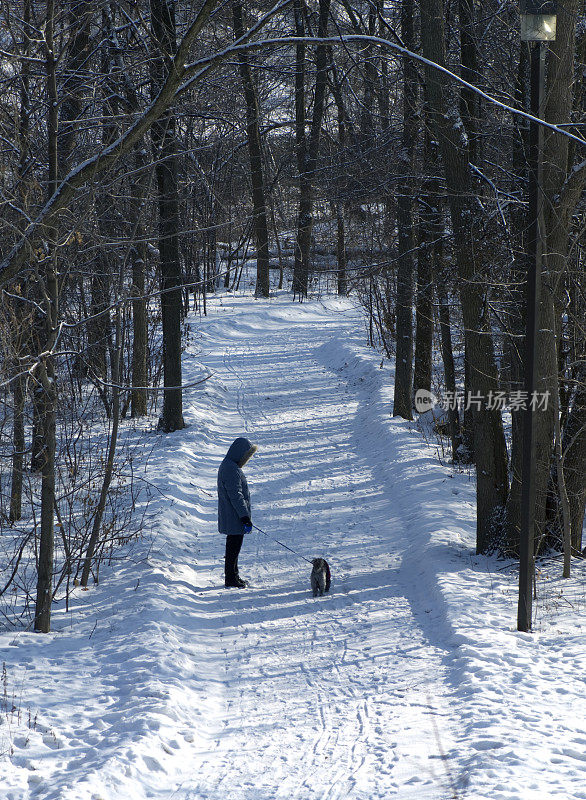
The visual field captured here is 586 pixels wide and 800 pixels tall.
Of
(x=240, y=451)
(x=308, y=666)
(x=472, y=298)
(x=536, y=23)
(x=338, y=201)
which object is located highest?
(x=536, y=23)

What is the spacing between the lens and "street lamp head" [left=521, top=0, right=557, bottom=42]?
19.4ft

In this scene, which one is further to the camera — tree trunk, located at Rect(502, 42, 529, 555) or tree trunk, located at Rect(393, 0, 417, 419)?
tree trunk, located at Rect(393, 0, 417, 419)

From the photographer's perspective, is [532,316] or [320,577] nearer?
[532,316]

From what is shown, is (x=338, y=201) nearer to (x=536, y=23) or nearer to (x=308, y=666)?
(x=536, y=23)

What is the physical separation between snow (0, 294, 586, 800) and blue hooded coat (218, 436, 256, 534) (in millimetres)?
707

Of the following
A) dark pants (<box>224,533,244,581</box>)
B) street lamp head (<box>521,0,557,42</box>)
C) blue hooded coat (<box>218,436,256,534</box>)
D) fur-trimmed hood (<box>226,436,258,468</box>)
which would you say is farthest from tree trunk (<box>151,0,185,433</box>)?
street lamp head (<box>521,0,557,42</box>)

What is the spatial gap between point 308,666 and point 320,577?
1500mm

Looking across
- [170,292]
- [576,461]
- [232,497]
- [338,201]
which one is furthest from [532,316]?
[170,292]

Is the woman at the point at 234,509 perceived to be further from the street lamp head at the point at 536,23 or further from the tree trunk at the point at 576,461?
the street lamp head at the point at 536,23

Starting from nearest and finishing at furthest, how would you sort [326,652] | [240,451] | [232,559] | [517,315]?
[326,652] < [232,559] < [240,451] < [517,315]

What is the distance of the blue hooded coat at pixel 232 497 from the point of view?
27.5 feet

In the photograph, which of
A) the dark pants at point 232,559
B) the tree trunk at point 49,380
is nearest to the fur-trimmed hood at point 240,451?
the dark pants at point 232,559

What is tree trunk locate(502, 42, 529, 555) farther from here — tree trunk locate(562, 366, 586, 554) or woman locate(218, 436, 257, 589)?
woman locate(218, 436, 257, 589)

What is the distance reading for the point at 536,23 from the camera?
5.92 metres
